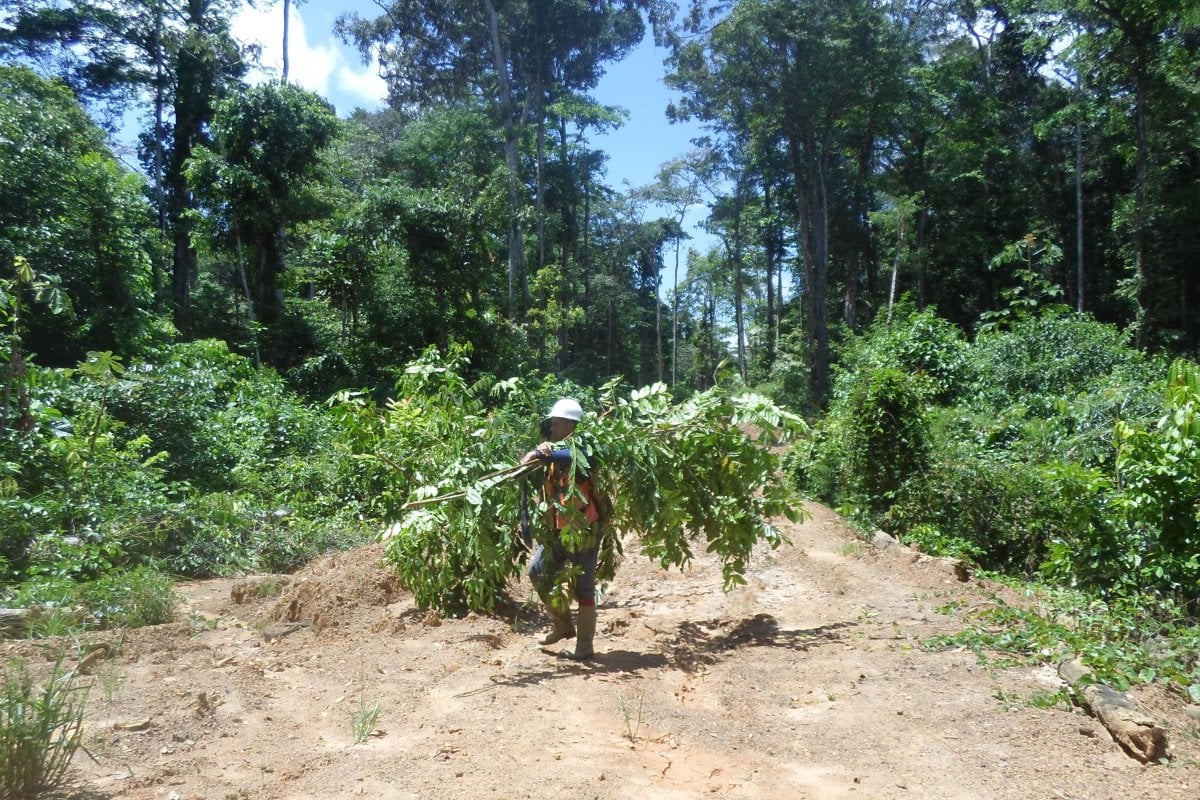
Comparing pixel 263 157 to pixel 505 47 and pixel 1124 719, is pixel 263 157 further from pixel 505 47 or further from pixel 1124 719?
pixel 1124 719

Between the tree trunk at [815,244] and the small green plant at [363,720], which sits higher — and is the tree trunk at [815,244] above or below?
above

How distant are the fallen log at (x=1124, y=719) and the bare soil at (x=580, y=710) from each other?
0.23 ft

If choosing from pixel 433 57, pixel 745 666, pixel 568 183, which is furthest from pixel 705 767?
pixel 568 183

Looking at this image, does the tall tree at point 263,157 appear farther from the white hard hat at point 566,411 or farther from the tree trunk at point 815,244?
the white hard hat at point 566,411

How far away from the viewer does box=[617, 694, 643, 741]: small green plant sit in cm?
417

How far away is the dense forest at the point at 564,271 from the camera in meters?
8.34

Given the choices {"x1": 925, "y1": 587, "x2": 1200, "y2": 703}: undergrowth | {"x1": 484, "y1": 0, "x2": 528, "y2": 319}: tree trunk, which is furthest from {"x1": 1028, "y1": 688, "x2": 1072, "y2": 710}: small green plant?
{"x1": 484, "y1": 0, "x2": 528, "y2": 319}: tree trunk

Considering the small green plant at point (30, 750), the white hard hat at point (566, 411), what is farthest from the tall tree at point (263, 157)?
the small green plant at point (30, 750)

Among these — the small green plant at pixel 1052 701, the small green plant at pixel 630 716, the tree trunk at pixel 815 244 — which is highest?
the tree trunk at pixel 815 244

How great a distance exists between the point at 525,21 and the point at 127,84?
12573mm

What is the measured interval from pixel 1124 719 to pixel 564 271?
33.3 m

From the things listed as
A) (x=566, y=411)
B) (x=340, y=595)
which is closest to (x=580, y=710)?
(x=566, y=411)

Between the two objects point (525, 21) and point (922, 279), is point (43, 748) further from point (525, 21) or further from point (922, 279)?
point (922, 279)

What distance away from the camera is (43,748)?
9.96 ft
